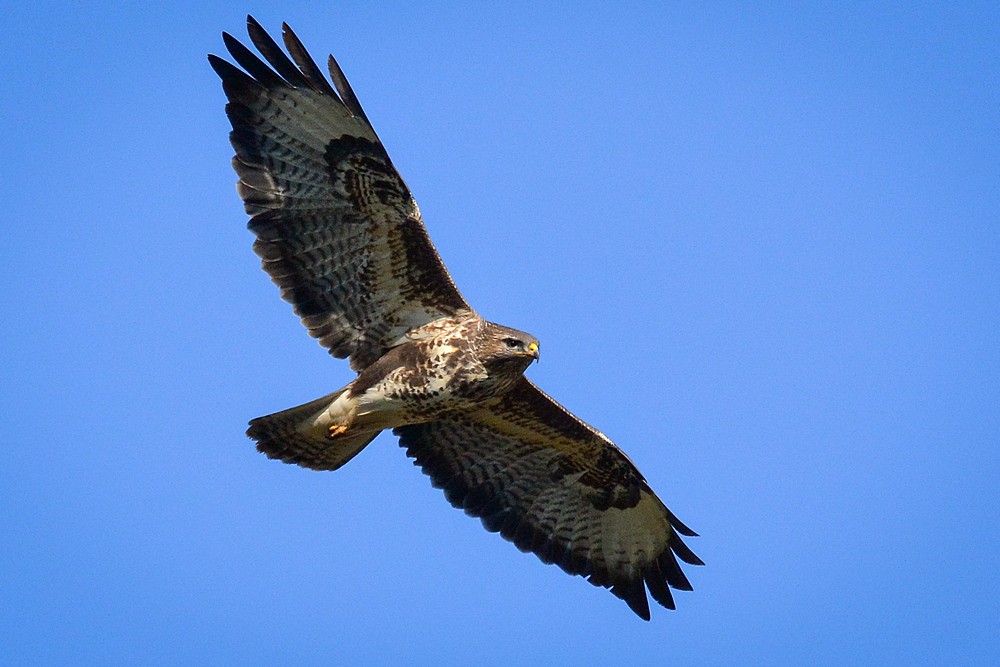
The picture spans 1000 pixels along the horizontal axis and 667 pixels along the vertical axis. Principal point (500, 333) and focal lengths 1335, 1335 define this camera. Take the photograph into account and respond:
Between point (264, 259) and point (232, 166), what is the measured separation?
728 millimetres

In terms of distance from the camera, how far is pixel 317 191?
9.97 m

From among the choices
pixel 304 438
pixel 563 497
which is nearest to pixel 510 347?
pixel 304 438

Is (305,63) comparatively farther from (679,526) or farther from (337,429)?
(679,526)

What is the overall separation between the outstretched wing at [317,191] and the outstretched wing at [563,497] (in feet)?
4.41

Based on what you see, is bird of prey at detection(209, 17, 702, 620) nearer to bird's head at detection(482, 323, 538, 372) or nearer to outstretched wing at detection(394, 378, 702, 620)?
bird's head at detection(482, 323, 538, 372)

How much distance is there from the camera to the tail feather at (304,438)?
10055 millimetres

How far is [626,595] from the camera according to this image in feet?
37.3

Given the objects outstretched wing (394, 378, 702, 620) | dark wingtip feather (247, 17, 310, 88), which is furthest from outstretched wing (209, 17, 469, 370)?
outstretched wing (394, 378, 702, 620)

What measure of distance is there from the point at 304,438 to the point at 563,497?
2.42 metres

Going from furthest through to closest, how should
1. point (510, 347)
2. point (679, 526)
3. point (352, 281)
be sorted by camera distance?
point (679, 526)
point (352, 281)
point (510, 347)

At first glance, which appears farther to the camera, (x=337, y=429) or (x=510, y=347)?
(x=337, y=429)

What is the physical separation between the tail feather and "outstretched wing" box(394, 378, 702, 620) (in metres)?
0.87

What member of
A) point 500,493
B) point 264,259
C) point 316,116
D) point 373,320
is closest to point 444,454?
point 500,493

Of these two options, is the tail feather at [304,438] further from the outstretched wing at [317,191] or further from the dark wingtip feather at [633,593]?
the dark wingtip feather at [633,593]
